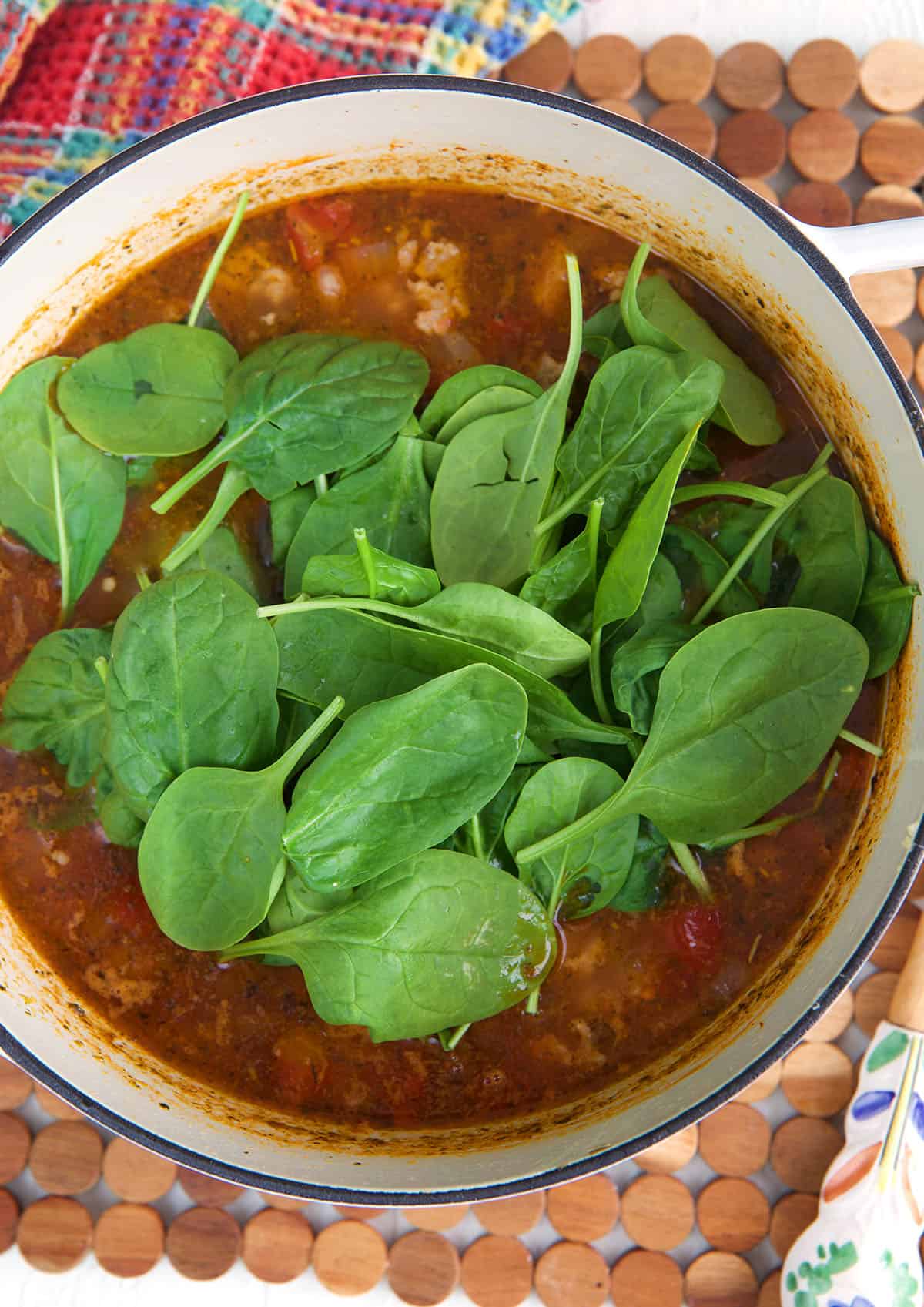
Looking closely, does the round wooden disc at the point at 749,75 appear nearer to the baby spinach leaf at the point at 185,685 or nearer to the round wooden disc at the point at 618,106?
the round wooden disc at the point at 618,106

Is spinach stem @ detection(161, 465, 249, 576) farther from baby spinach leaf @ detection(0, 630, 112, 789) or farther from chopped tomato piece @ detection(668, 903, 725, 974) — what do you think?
chopped tomato piece @ detection(668, 903, 725, 974)

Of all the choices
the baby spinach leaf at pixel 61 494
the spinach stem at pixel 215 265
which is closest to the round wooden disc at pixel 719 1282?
the baby spinach leaf at pixel 61 494

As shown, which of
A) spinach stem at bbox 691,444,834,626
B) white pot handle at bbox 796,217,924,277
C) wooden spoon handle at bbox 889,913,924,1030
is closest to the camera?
white pot handle at bbox 796,217,924,277

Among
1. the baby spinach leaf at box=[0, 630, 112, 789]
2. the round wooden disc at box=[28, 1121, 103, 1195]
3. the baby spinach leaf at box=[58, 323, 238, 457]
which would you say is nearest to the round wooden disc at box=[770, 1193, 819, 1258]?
the round wooden disc at box=[28, 1121, 103, 1195]

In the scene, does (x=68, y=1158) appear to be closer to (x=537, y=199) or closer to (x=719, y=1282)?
(x=719, y=1282)

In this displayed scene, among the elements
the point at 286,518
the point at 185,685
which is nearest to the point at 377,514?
the point at 286,518

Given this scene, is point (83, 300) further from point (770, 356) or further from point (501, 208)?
point (770, 356)

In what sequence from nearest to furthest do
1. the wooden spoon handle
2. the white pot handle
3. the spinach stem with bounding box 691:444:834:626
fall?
the white pot handle < the spinach stem with bounding box 691:444:834:626 < the wooden spoon handle
